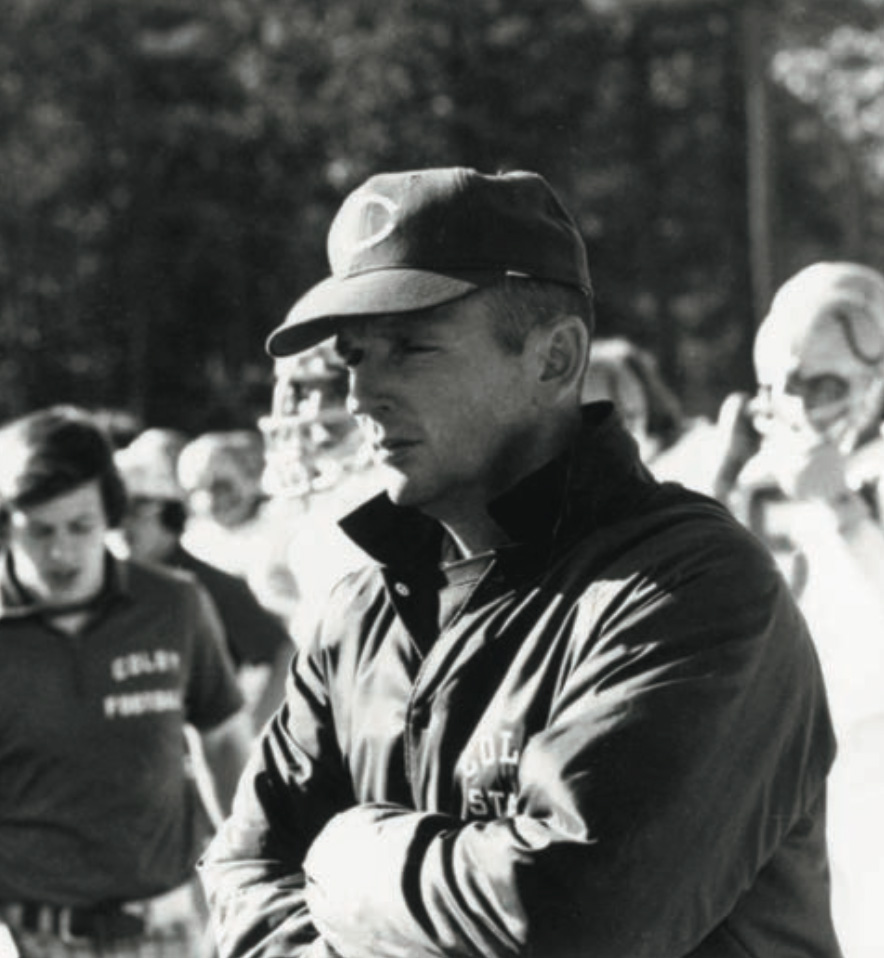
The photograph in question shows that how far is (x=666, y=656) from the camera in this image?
248 centimetres

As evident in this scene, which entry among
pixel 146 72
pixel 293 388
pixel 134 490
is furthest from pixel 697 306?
pixel 293 388

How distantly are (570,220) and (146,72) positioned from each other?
29.2 meters

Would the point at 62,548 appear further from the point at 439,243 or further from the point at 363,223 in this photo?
the point at 439,243

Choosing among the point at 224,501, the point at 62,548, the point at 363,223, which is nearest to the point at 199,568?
the point at 62,548

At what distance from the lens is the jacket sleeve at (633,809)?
2.41 meters

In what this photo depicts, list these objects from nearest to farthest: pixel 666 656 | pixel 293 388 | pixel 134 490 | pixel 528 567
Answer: pixel 666 656 < pixel 528 567 < pixel 293 388 < pixel 134 490

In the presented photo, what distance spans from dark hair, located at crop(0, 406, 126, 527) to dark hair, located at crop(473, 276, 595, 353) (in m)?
2.99

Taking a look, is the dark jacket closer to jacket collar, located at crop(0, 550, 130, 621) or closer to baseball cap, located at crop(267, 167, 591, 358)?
baseball cap, located at crop(267, 167, 591, 358)

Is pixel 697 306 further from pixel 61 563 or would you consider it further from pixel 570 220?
pixel 570 220

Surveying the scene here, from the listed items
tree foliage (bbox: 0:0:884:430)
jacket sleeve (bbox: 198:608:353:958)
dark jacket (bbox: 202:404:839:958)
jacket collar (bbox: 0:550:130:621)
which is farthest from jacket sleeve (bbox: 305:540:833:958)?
tree foliage (bbox: 0:0:884:430)

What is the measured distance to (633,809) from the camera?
2.40 metres

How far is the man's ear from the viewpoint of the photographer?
2.79 meters

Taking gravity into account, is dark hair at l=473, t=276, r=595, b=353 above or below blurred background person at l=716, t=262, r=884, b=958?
above

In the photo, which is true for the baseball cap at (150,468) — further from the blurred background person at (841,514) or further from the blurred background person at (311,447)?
the blurred background person at (841,514)
